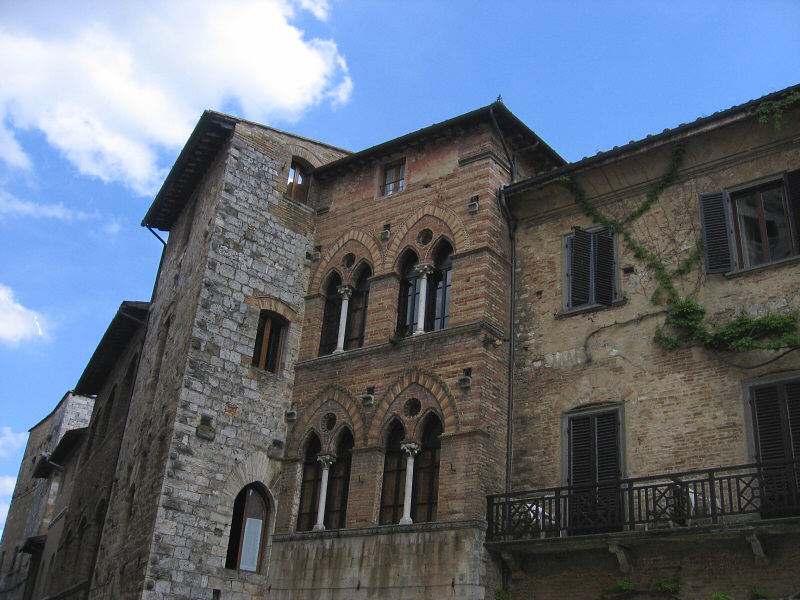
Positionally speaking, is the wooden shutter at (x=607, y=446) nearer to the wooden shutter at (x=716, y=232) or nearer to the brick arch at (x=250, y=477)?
the wooden shutter at (x=716, y=232)

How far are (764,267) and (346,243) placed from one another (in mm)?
8434

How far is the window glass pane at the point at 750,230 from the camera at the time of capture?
1330 cm

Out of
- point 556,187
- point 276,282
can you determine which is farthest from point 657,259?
point 276,282

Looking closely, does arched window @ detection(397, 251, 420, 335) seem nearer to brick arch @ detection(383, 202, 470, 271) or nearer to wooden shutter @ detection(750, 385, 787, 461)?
brick arch @ detection(383, 202, 470, 271)

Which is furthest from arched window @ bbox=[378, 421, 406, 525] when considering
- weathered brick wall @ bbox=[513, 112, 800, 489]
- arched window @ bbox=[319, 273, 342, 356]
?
arched window @ bbox=[319, 273, 342, 356]

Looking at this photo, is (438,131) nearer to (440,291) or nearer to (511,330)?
(440,291)

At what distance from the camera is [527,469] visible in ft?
47.0

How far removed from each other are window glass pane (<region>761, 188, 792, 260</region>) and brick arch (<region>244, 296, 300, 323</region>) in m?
9.25

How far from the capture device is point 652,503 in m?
12.5

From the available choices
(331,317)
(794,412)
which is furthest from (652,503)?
(331,317)

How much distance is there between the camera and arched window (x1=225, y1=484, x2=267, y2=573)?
15617 mm

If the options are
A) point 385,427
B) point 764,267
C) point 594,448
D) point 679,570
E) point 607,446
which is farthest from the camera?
point 385,427

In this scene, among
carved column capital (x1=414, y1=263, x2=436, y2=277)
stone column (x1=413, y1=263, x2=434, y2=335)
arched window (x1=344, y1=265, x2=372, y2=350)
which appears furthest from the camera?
arched window (x1=344, y1=265, x2=372, y2=350)

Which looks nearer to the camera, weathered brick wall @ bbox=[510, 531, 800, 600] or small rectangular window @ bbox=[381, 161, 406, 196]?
weathered brick wall @ bbox=[510, 531, 800, 600]
